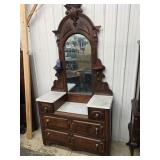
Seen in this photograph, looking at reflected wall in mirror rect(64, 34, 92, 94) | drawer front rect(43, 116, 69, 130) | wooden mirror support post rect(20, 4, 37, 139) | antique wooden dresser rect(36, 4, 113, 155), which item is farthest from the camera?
wooden mirror support post rect(20, 4, 37, 139)

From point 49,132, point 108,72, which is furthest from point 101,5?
point 49,132

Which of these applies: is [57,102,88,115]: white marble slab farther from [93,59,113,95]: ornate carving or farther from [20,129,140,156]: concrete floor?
[20,129,140,156]: concrete floor

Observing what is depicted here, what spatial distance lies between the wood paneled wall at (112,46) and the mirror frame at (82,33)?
0.07 meters

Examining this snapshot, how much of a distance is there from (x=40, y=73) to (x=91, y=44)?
96 centimetres

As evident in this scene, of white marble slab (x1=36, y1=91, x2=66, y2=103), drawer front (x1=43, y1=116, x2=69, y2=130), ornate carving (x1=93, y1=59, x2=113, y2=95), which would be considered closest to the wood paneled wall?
ornate carving (x1=93, y1=59, x2=113, y2=95)

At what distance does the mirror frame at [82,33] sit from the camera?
73.9 inches

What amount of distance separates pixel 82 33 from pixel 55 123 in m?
1.19

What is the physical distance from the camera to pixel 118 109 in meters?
2.08

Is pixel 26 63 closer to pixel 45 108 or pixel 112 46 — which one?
pixel 45 108

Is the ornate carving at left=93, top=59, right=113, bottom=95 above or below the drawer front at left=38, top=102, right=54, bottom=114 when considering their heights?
above

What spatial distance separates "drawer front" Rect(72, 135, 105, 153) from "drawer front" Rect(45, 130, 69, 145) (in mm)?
115

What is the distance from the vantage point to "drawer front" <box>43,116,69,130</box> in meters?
1.87

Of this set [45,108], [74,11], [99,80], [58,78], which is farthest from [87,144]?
[74,11]
